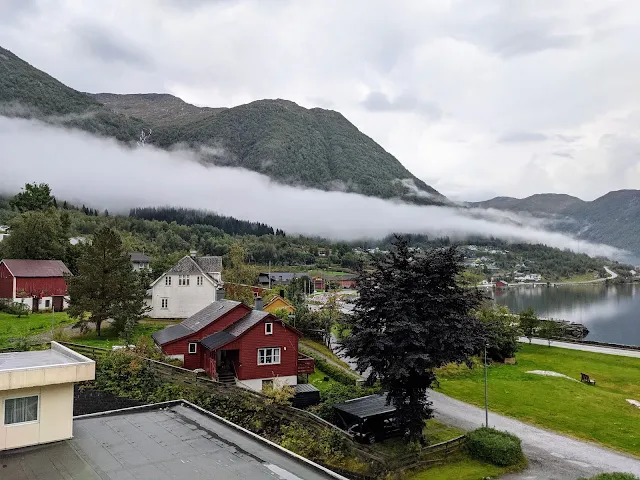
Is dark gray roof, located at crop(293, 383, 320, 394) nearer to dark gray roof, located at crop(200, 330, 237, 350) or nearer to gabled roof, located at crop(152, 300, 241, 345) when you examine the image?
dark gray roof, located at crop(200, 330, 237, 350)

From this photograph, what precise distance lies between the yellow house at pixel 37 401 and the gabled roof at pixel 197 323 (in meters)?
20.0

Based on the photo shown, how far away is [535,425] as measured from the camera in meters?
27.3

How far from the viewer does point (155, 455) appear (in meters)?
12.7

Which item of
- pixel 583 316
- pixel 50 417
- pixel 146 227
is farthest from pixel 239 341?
pixel 146 227

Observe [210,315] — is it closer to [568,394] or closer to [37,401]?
[37,401]

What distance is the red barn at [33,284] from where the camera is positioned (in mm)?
51969

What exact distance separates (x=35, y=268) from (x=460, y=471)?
5078 centimetres

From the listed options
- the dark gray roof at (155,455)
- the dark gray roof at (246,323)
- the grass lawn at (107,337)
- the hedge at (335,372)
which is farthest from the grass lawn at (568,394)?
the grass lawn at (107,337)

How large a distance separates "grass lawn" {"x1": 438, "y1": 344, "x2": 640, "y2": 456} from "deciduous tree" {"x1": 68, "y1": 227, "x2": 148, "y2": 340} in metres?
25.2

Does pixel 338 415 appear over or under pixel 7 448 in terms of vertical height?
under

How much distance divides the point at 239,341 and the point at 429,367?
42.3 ft

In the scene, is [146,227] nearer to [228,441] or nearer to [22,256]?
[22,256]

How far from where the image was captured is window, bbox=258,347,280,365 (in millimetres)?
30745

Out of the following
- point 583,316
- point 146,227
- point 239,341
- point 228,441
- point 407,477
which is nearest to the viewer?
point 228,441
